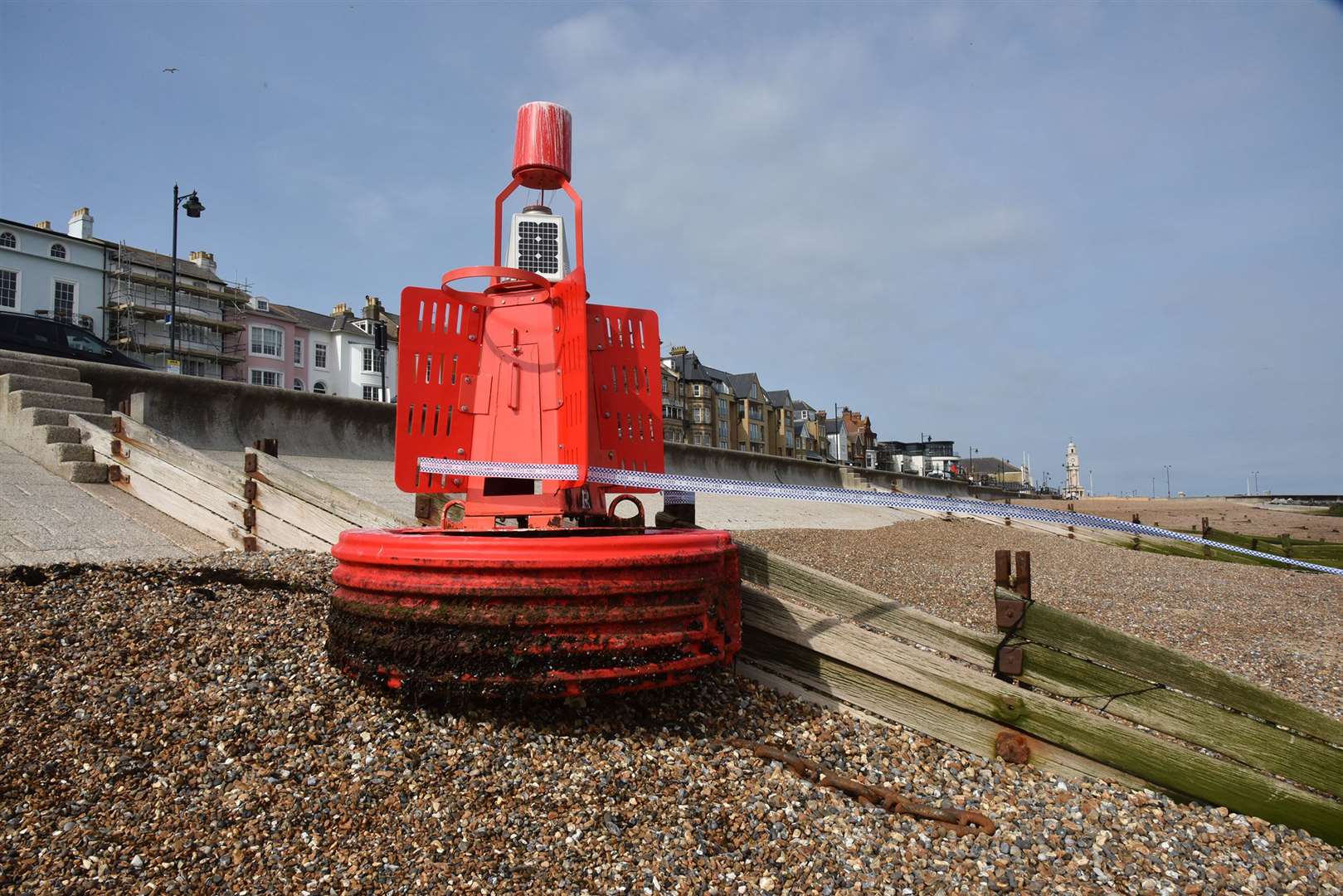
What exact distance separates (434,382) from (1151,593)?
10.8 metres

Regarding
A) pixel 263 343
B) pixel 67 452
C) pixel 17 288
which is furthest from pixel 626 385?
pixel 263 343

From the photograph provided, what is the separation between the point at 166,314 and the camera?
53.6m

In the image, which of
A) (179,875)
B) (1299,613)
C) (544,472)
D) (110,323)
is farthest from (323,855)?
(110,323)

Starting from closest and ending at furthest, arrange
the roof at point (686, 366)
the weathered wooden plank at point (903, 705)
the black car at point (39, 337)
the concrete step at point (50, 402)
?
the weathered wooden plank at point (903, 705)
the concrete step at point (50, 402)
the black car at point (39, 337)
the roof at point (686, 366)

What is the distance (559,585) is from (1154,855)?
7.46 feet

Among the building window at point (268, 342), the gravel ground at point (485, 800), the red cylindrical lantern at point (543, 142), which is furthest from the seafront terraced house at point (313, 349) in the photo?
the gravel ground at point (485, 800)

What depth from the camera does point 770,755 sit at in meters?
3.13

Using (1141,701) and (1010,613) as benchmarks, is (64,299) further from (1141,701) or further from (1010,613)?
(1141,701)

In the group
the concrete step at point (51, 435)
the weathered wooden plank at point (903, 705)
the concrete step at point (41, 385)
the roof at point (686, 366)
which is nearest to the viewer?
the weathered wooden plank at point (903, 705)

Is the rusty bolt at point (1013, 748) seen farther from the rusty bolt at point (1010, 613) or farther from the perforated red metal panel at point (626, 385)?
the perforated red metal panel at point (626, 385)

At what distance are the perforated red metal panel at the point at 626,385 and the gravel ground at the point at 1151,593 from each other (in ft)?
13.6

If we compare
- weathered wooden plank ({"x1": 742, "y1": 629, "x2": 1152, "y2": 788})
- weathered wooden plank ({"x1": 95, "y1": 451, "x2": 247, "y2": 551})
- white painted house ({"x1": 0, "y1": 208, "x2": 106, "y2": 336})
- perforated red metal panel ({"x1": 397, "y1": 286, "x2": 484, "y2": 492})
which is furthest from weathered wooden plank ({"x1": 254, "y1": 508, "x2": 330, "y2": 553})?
white painted house ({"x1": 0, "y1": 208, "x2": 106, "y2": 336})

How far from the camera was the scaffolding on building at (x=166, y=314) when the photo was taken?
52062 mm

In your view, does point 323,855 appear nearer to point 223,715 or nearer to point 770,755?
point 223,715
